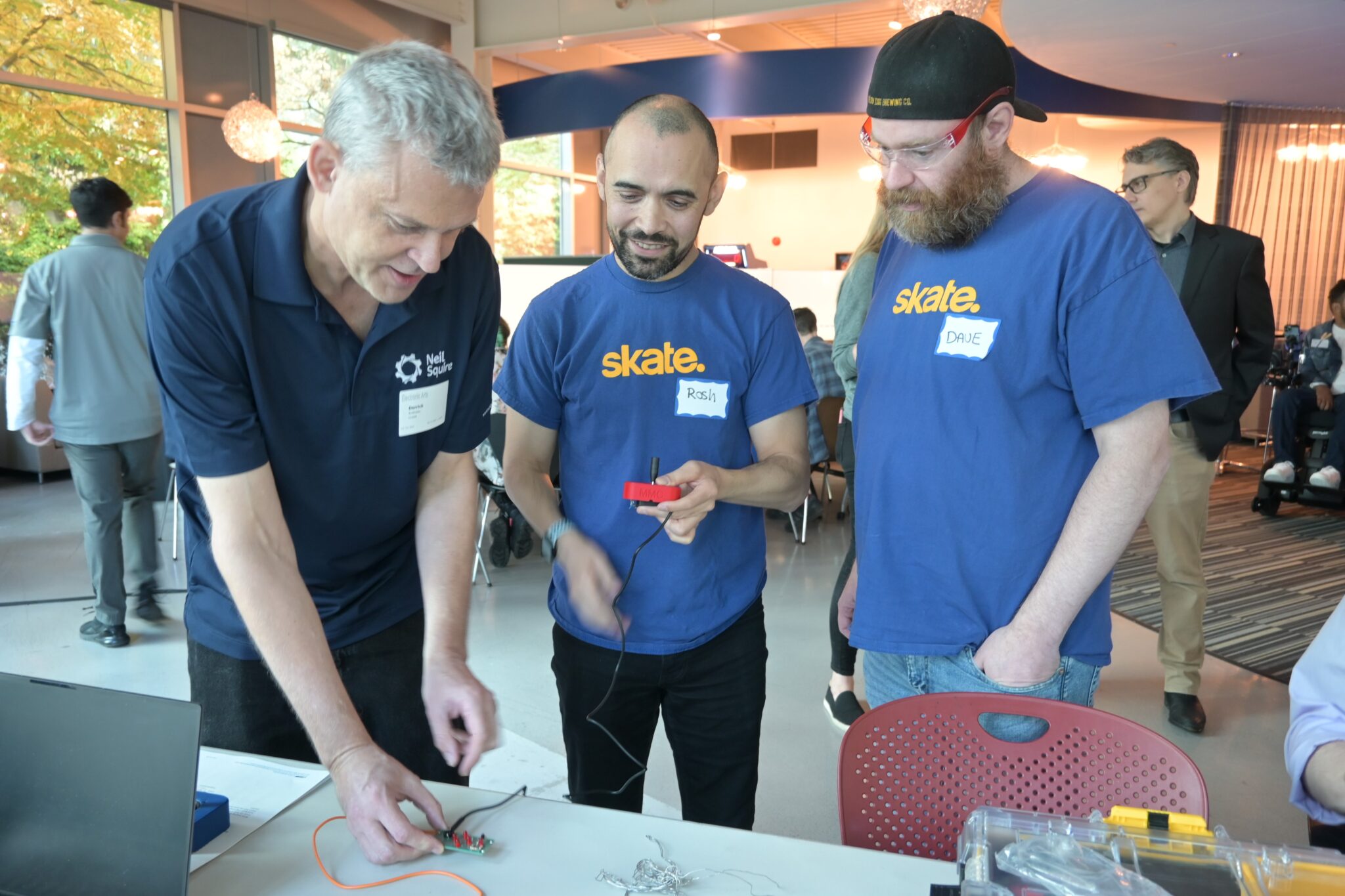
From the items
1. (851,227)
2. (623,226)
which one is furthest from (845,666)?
(851,227)

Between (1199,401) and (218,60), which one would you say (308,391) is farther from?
(218,60)

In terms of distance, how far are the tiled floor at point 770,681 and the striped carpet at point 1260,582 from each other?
261 mm

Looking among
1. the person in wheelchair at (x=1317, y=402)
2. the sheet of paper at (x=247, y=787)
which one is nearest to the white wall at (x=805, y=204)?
the person in wheelchair at (x=1317, y=402)

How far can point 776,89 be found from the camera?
27.3 feet

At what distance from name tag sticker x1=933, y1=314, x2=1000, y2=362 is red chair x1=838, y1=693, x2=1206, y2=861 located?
0.49 meters

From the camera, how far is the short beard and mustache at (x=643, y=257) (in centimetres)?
161

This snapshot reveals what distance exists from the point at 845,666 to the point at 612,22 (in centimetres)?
761

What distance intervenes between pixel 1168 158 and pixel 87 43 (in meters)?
7.85

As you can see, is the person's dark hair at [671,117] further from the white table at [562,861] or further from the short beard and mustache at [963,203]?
the white table at [562,861]

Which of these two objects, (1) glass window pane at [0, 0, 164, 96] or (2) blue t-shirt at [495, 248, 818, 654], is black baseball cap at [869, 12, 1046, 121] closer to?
(2) blue t-shirt at [495, 248, 818, 654]

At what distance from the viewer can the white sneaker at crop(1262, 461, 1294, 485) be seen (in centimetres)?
628

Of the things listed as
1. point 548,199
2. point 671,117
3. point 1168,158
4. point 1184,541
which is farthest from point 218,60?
point 1184,541

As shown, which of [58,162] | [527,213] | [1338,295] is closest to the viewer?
[1338,295]

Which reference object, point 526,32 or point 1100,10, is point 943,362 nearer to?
point 1100,10
